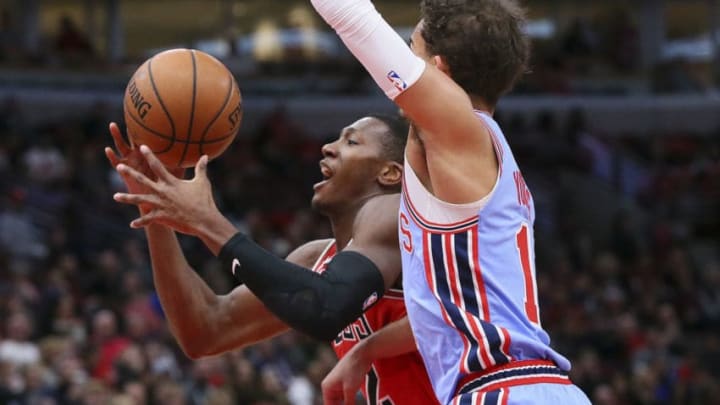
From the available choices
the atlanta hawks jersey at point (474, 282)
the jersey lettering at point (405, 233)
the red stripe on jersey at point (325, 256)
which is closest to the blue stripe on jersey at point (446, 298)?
the atlanta hawks jersey at point (474, 282)

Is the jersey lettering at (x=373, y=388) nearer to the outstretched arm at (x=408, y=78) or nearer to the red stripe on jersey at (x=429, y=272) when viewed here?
the red stripe on jersey at (x=429, y=272)

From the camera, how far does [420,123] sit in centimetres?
311

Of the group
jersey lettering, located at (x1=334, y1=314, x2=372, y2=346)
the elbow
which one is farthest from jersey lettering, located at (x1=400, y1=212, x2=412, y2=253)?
the elbow

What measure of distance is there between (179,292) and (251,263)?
961mm

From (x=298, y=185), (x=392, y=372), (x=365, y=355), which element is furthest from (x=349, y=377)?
(x=298, y=185)

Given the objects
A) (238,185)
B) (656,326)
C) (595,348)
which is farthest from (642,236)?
(238,185)

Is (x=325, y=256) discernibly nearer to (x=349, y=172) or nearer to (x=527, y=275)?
(x=349, y=172)

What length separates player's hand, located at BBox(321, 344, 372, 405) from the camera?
3668mm

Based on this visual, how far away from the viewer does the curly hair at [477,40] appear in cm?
325

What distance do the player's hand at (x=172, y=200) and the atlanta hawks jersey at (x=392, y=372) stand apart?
77cm

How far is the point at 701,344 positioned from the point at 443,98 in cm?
1439

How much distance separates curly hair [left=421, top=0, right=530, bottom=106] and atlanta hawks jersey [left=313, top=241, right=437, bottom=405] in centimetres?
87

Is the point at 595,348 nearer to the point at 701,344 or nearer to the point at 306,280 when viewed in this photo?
the point at 701,344

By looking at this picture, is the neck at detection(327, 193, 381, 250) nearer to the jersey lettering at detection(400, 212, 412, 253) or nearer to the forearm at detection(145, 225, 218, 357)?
the forearm at detection(145, 225, 218, 357)
